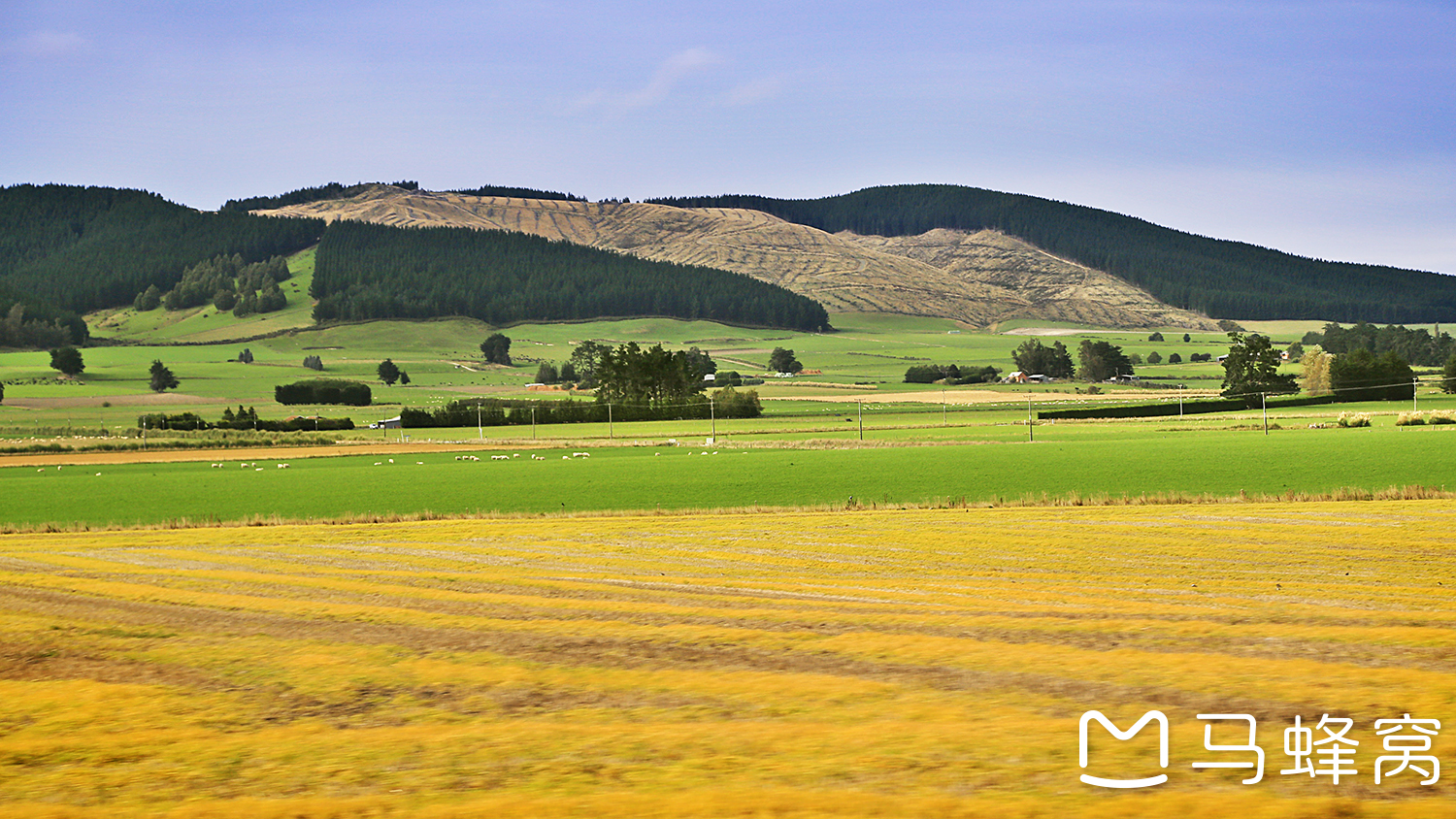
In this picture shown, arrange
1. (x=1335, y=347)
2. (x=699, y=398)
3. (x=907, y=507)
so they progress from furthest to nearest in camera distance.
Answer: (x=1335, y=347) → (x=699, y=398) → (x=907, y=507)

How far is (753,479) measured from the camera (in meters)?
31.8

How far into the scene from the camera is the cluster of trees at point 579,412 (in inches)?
3071

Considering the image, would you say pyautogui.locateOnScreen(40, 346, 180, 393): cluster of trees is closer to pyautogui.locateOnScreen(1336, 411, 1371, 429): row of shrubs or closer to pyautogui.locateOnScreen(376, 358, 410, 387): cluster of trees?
pyautogui.locateOnScreen(376, 358, 410, 387): cluster of trees

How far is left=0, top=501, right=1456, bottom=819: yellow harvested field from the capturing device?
5906 millimetres

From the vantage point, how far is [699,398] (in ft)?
311

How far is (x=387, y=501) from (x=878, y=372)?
140099 millimetres

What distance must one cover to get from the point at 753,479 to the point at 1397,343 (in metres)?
135

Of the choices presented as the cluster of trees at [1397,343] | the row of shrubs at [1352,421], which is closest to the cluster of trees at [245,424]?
the row of shrubs at [1352,421]

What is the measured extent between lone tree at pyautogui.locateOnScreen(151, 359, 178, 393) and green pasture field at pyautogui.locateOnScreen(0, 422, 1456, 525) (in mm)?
96988

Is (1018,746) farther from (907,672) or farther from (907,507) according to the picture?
(907,507)

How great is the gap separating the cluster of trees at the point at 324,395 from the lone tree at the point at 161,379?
25.3 metres

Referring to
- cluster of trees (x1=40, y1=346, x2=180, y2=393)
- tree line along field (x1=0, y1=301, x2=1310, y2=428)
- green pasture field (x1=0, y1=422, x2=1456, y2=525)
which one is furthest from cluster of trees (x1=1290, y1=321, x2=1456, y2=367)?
cluster of trees (x1=40, y1=346, x2=180, y2=393)

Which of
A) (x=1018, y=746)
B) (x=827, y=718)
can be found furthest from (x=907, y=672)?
(x=1018, y=746)

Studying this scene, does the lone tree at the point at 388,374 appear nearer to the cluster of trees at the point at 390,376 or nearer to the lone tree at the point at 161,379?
the cluster of trees at the point at 390,376
